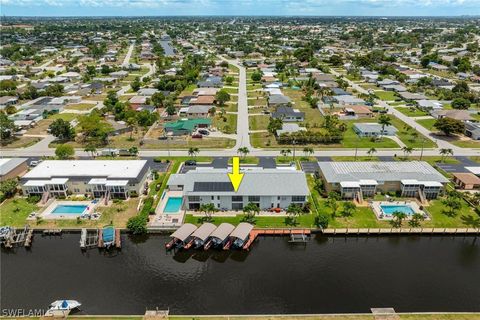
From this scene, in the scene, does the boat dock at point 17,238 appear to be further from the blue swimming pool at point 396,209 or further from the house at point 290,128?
the house at point 290,128

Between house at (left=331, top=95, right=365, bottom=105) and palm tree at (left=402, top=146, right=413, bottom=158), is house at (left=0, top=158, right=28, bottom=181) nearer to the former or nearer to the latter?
palm tree at (left=402, top=146, right=413, bottom=158)

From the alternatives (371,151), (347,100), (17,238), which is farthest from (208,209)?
(347,100)

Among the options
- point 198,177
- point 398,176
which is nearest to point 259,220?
point 198,177

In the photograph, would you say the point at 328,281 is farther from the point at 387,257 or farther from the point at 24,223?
the point at 24,223

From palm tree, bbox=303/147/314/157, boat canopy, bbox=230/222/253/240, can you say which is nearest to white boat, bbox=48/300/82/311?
boat canopy, bbox=230/222/253/240

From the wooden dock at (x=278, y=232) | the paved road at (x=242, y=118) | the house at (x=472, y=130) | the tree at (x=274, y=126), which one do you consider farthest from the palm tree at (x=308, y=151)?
the house at (x=472, y=130)

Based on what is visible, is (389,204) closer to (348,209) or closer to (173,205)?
(348,209)
